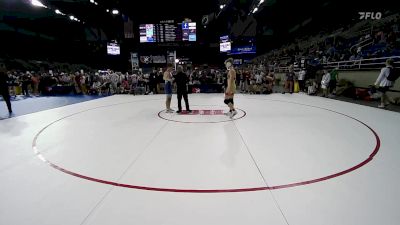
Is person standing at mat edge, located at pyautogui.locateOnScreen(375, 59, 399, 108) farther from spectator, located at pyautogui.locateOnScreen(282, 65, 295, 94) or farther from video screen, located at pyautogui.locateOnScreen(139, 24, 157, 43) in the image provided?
video screen, located at pyautogui.locateOnScreen(139, 24, 157, 43)

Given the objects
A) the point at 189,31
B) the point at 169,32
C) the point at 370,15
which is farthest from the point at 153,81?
the point at 370,15

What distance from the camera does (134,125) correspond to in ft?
20.1

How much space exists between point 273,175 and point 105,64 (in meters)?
39.5

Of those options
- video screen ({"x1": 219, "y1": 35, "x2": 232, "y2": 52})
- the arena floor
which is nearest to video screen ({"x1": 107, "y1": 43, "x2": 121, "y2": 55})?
video screen ({"x1": 219, "y1": 35, "x2": 232, "y2": 52})

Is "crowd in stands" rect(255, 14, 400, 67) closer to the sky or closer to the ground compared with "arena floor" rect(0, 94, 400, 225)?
closer to the sky

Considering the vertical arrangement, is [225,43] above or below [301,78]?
above

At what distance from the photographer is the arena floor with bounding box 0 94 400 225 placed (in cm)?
234

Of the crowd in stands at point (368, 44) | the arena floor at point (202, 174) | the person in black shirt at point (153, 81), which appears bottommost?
the arena floor at point (202, 174)

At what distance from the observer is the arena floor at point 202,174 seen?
2336 millimetres

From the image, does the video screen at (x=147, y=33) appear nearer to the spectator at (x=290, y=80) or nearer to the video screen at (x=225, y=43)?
the spectator at (x=290, y=80)

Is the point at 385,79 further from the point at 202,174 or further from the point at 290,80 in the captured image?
the point at 202,174

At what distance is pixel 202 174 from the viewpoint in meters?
3.22

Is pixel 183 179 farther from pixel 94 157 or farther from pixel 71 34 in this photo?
pixel 71 34

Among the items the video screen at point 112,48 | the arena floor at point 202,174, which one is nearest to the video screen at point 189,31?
the video screen at point 112,48
